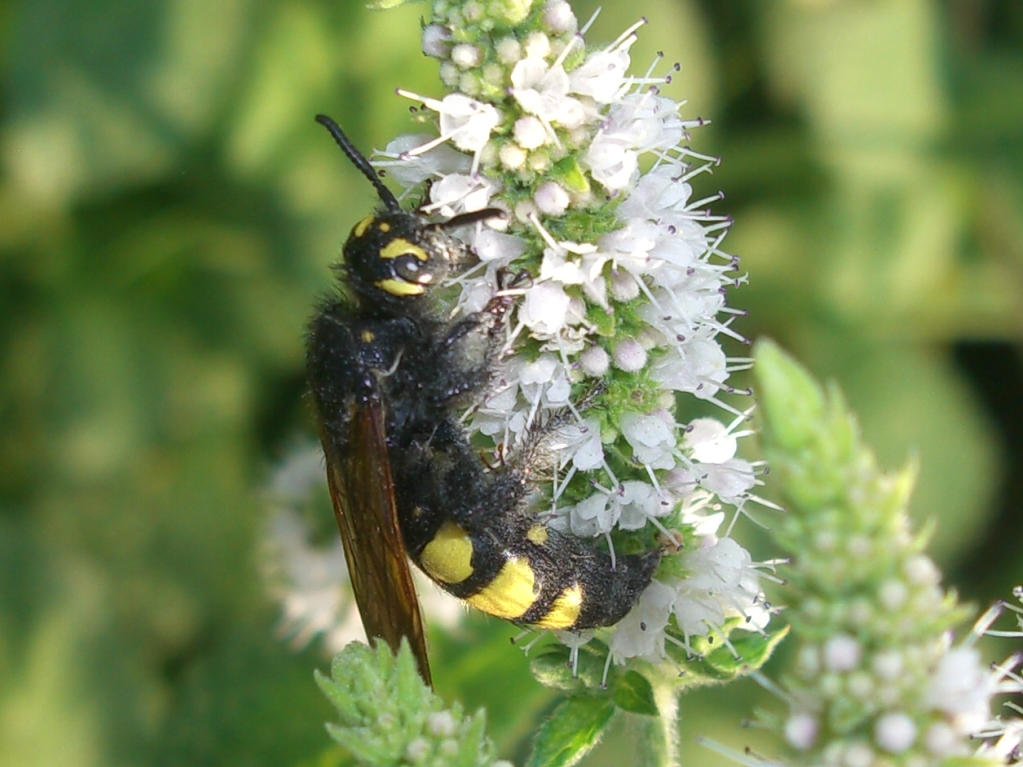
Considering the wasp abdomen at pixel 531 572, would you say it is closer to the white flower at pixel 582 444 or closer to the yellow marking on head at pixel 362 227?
the white flower at pixel 582 444

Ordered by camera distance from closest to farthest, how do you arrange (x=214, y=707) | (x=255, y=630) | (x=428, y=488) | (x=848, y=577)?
(x=848, y=577) < (x=428, y=488) < (x=214, y=707) < (x=255, y=630)

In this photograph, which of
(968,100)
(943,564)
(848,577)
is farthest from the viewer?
(968,100)

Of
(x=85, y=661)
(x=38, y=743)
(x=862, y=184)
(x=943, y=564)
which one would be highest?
(x=862, y=184)

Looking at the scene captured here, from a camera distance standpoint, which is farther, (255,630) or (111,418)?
(111,418)

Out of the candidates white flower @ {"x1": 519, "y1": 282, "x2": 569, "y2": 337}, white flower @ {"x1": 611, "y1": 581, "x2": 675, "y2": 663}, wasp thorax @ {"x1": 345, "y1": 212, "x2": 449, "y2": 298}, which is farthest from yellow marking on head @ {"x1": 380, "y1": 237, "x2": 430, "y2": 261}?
white flower @ {"x1": 611, "y1": 581, "x2": 675, "y2": 663}

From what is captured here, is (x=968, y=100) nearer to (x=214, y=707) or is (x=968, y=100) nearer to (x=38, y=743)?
(x=214, y=707)

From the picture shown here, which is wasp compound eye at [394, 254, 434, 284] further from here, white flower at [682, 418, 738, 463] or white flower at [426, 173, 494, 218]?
white flower at [682, 418, 738, 463]

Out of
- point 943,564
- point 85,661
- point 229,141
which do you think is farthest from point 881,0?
point 85,661
